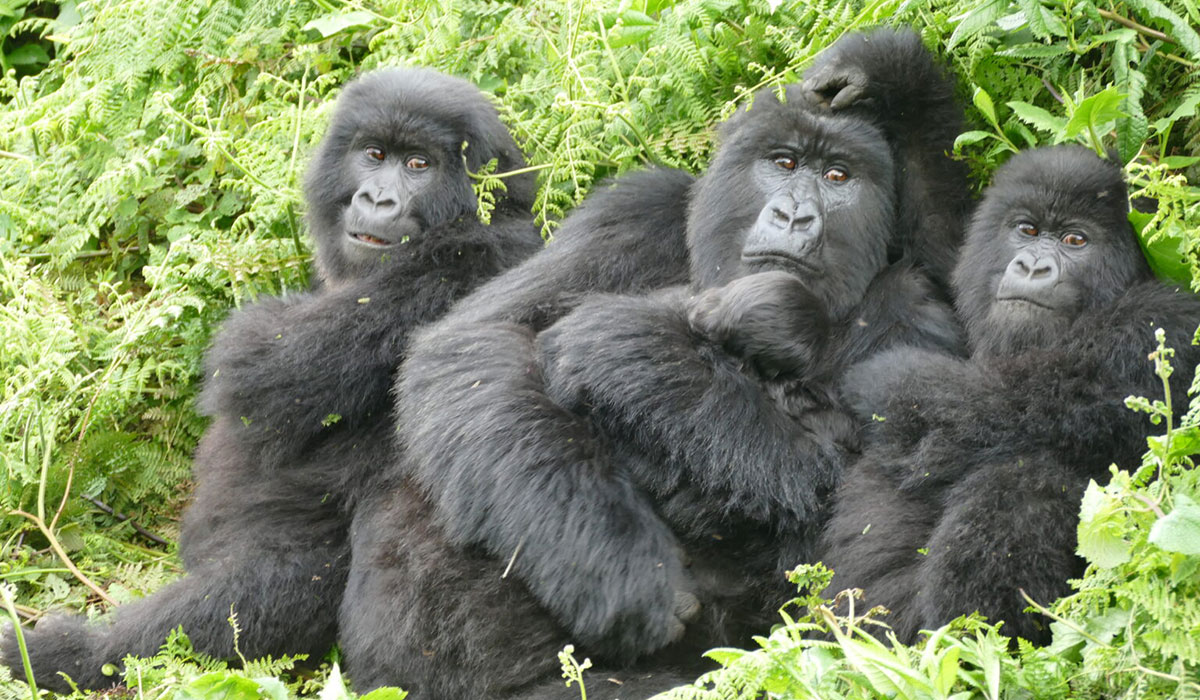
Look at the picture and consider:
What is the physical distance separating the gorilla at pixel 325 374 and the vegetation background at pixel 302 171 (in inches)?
6.6

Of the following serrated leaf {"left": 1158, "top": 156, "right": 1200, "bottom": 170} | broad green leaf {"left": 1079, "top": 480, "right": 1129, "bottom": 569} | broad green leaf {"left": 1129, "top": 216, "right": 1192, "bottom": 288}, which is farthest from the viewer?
serrated leaf {"left": 1158, "top": 156, "right": 1200, "bottom": 170}

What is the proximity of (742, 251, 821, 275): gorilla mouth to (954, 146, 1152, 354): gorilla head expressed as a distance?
1.41ft

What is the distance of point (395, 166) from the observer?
449 cm

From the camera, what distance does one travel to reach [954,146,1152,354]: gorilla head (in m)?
3.23

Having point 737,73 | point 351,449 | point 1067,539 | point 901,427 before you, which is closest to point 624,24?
point 737,73

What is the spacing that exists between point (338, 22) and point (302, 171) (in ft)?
2.35

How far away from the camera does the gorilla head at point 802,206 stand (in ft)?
12.0

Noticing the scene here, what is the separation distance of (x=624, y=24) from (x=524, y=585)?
2028 mm

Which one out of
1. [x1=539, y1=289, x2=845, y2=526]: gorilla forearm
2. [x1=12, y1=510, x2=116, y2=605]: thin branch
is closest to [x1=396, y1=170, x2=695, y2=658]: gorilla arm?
[x1=539, y1=289, x2=845, y2=526]: gorilla forearm

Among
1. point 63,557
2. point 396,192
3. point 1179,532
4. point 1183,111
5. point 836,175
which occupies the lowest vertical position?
point 63,557

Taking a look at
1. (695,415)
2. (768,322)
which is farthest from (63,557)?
(768,322)

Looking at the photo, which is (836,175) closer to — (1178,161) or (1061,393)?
(1178,161)

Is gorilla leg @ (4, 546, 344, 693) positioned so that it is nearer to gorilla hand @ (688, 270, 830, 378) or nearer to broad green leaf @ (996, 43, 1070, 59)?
gorilla hand @ (688, 270, 830, 378)

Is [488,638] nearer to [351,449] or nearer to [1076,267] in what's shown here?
[351,449]
